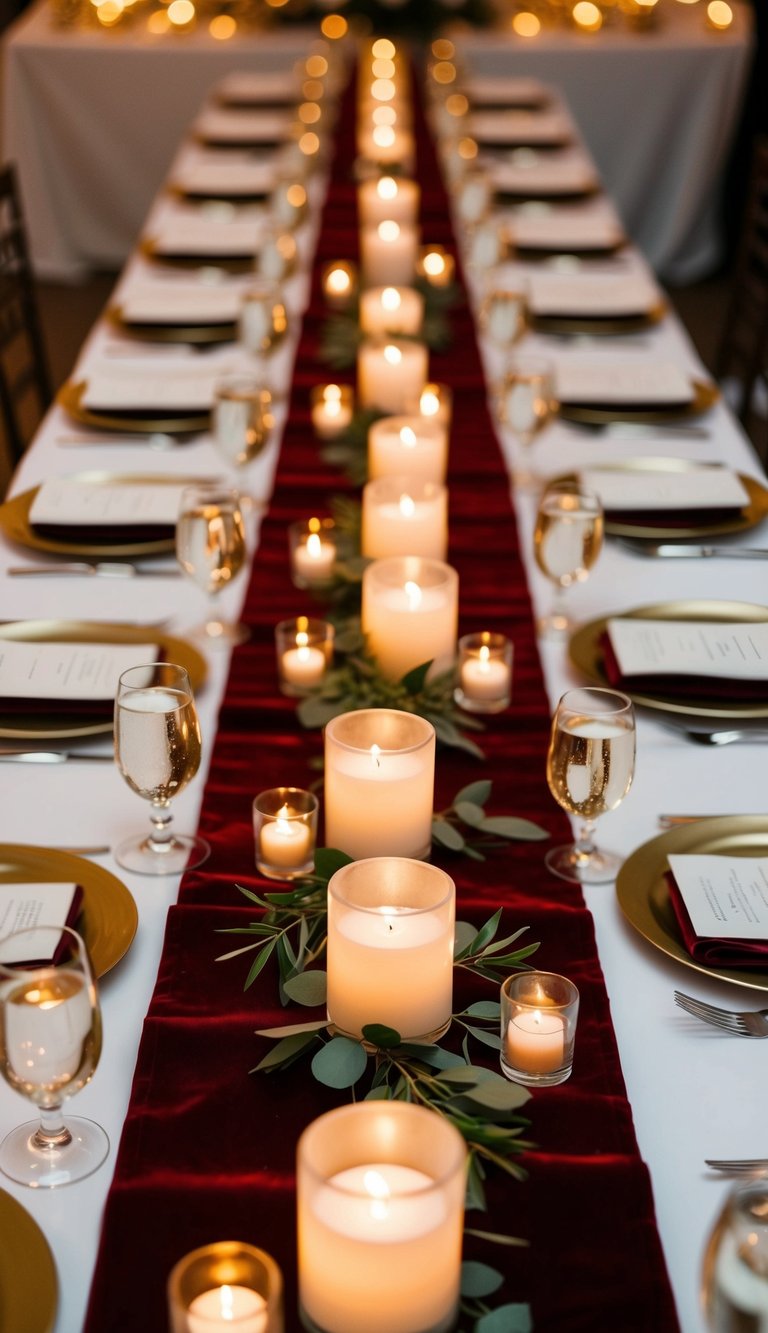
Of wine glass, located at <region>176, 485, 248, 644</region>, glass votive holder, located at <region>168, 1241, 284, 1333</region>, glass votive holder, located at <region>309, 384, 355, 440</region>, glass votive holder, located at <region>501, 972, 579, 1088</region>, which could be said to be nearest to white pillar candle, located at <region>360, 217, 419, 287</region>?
glass votive holder, located at <region>309, 384, 355, 440</region>

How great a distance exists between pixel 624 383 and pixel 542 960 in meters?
1.52

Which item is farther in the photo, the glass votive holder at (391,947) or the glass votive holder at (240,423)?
the glass votive holder at (240,423)

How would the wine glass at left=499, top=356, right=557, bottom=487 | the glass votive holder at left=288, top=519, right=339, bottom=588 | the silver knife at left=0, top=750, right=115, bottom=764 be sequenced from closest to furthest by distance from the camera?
the silver knife at left=0, top=750, right=115, bottom=764, the glass votive holder at left=288, top=519, right=339, bottom=588, the wine glass at left=499, top=356, right=557, bottom=487

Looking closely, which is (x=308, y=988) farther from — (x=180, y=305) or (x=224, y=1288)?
(x=180, y=305)

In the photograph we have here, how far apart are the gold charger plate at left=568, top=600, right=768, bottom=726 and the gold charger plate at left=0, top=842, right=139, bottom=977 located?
609 mm

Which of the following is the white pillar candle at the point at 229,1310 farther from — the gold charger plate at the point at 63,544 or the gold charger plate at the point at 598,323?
the gold charger plate at the point at 598,323

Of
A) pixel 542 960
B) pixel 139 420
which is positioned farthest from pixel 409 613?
pixel 139 420

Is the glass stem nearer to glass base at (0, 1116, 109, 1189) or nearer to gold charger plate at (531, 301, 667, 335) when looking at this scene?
glass base at (0, 1116, 109, 1189)

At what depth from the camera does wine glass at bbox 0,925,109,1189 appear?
92cm

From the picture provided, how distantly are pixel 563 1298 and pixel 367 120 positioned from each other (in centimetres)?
384

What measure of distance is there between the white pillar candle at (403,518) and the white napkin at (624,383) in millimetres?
771

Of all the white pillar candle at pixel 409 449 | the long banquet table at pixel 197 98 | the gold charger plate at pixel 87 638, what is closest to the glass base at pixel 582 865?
the gold charger plate at pixel 87 638

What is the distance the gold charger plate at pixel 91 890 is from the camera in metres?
1.23

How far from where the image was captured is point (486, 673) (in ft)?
5.43
